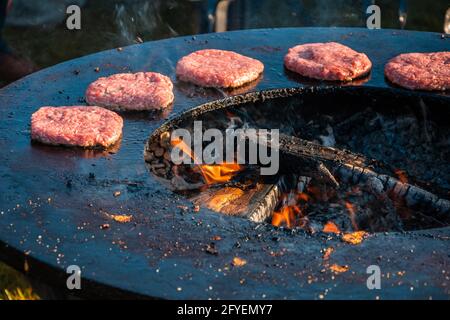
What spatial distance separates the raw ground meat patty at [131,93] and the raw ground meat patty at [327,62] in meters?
0.75

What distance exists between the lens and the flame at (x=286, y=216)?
3213mm

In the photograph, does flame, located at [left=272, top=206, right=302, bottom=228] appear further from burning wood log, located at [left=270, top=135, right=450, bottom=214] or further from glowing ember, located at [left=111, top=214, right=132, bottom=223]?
glowing ember, located at [left=111, top=214, right=132, bottom=223]

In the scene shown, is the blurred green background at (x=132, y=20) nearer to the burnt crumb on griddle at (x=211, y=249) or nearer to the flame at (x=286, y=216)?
the flame at (x=286, y=216)

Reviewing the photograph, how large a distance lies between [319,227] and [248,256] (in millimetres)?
830

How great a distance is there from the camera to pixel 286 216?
3289 millimetres

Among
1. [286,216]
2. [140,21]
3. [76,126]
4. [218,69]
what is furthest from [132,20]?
[286,216]

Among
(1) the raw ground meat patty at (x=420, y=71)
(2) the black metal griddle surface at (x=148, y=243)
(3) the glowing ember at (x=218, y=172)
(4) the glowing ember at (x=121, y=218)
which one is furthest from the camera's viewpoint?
(1) the raw ground meat patty at (x=420, y=71)

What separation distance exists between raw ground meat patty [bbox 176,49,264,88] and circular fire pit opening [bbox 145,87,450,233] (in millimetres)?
124

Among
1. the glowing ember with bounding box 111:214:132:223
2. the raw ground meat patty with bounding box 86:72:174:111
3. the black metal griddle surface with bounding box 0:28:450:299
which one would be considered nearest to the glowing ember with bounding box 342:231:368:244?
the black metal griddle surface with bounding box 0:28:450:299

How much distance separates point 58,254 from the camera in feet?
7.74

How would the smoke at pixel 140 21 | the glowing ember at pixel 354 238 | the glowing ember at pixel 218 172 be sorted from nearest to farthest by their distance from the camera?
the glowing ember at pixel 354 238, the glowing ember at pixel 218 172, the smoke at pixel 140 21

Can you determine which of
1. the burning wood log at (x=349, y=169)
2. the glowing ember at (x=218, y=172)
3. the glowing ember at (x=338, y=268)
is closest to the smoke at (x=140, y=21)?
the glowing ember at (x=218, y=172)

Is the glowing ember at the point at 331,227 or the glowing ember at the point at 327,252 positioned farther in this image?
the glowing ember at the point at 331,227
